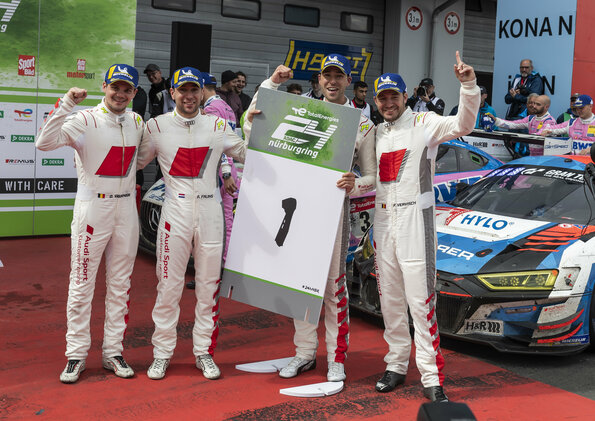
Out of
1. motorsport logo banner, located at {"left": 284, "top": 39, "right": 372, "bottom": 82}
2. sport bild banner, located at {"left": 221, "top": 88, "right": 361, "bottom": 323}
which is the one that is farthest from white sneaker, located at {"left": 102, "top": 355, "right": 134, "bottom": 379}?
motorsport logo banner, located at {"left": 284, "top": 39, "right": 372, "bottom": 82}

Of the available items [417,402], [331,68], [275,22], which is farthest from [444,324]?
[275,22]

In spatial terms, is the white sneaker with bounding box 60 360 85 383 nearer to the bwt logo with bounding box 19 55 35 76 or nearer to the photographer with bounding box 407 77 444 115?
the bwt logo with bounding box 19 55 35 76

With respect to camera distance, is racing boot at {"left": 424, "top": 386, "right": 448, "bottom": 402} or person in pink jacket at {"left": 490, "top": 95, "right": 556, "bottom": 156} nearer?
racing boot at {"left": 424, "top": 386, "right": 448, "bottom": 402}

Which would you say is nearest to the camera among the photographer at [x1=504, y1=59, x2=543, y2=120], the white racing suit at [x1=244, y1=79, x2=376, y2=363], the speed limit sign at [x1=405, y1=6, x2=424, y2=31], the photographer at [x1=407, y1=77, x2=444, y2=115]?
the white racing suit at [x1=244, y1=79, x2=376, y2=363]

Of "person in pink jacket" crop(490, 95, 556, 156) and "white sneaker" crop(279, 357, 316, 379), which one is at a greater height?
"person in pink jacket" crop(490, 95, 556, 156)

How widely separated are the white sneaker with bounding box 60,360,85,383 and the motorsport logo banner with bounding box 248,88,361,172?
1916 millimetres

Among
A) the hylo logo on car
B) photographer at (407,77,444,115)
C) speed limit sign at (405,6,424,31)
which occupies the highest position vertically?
speed limit sign at (405,6,424,31)

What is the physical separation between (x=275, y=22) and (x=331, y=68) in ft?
33.2

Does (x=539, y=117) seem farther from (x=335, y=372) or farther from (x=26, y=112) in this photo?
(x=335, y=372)

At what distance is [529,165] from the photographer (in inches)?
288

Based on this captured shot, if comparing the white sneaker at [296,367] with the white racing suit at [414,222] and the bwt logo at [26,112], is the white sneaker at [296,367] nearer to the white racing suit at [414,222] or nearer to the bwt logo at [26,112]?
the white racing suit at [414,222]

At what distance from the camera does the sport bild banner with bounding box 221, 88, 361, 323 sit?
516 centimetres

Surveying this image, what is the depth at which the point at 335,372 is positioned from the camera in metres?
5.23

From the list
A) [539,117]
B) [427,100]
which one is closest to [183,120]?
[539,117]
